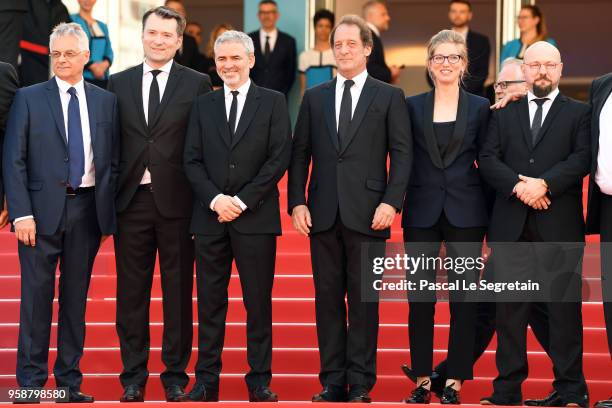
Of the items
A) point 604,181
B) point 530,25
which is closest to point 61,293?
point 604,181

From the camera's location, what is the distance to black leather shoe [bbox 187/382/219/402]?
6.08m

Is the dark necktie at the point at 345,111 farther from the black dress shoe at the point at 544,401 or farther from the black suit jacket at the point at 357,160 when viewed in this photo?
the black dress shoe at the point at 544,401

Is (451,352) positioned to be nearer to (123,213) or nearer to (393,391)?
(393,391)

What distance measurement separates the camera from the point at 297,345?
292 inches

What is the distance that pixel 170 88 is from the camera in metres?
6.42

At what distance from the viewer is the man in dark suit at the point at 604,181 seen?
19.7ft

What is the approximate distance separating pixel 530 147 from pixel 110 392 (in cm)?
269

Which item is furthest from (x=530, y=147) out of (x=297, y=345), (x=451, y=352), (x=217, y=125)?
(x=297, y=345)

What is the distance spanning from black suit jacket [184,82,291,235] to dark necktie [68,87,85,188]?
0.54 metres

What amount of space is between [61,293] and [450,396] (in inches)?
81.2

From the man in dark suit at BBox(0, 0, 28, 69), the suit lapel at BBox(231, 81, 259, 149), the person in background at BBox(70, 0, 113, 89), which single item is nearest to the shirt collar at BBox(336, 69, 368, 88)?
the suit lapel at BBox(231, 81, 259, 149)

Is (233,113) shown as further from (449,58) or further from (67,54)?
(449,58)

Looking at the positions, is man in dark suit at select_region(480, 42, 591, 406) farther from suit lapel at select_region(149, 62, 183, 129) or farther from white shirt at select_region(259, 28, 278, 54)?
white shirt at select_region(259, 28, 278, 54)

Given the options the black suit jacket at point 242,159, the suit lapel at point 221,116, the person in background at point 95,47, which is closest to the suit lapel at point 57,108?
the black suit jacket at point 242,159
